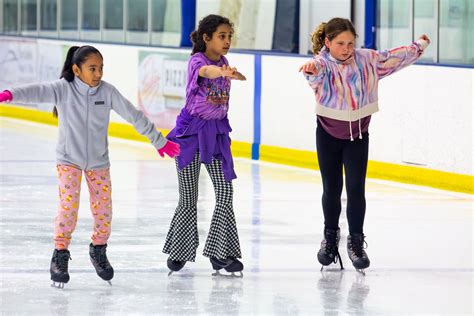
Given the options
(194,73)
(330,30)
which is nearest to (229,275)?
(194,73)

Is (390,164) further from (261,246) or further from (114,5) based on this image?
(114,5)

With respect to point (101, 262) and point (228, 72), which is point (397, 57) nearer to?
point (228, 72)

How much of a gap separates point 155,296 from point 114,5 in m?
13.3

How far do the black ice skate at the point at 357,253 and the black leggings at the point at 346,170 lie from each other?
4 cm

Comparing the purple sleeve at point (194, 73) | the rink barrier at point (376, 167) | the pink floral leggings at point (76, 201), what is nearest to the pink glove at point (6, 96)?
the pink floral leggings at point (76, 201)

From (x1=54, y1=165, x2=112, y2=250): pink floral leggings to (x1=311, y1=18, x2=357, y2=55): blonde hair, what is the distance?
4.49 feet

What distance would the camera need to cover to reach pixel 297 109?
1390cm

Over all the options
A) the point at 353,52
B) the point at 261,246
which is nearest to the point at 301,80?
the point at 261,246

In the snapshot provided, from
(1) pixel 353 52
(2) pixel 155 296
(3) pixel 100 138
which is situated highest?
(1) pixel 353 52

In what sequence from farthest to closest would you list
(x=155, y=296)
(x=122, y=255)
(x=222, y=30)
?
(x=122, y=255) → (x=222, y=30) → (x=155, y=296)

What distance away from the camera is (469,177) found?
37.6ft

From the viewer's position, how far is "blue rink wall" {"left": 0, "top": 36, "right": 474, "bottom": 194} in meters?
11.8

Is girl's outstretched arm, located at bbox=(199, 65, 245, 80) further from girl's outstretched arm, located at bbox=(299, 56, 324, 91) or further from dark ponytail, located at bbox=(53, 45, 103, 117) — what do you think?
dark ponytail, located at bbox=(53, 45, 103, 117)

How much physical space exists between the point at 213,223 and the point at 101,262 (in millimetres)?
661
